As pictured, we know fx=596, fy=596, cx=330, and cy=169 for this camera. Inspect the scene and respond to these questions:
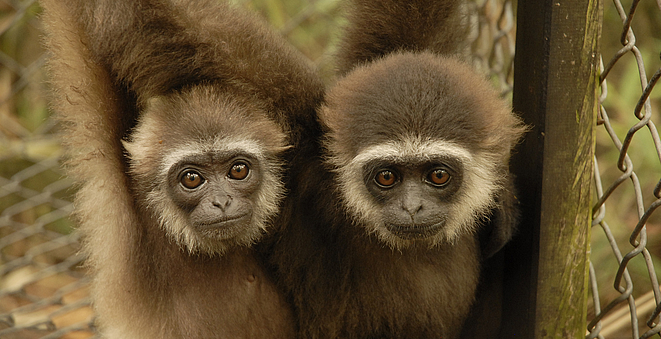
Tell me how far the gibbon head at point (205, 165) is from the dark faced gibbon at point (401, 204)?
254mm

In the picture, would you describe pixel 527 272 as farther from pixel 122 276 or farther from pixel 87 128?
pixel 87 128

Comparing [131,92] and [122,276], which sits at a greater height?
[131,92]

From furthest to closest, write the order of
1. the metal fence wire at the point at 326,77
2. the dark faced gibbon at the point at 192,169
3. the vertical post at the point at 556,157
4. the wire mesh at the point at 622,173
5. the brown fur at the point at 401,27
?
1. the wire mesh at the point at 622,173
2. the metal fence wire at the point at 326,77
3. the brown fur at the point at 401,27
4. the dark faced gibbon at the point at 192,169
5. the vertical post at the point at 556,157

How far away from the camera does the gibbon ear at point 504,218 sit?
2.84 m

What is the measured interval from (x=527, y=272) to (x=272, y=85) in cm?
146

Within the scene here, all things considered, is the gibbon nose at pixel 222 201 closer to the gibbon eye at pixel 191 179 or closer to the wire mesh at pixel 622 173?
the gibbon eye at pixel 191 179

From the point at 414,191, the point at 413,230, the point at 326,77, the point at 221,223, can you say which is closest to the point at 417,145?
the point at 414,191

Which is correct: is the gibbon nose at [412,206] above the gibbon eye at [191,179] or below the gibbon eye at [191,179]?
above

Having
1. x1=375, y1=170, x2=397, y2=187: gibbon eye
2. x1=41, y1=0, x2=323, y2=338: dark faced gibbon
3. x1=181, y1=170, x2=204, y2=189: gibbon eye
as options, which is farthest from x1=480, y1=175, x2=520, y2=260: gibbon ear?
x1=181, y1=170, x2=204, y2=189: gibbon eye

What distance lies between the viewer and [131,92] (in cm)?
278

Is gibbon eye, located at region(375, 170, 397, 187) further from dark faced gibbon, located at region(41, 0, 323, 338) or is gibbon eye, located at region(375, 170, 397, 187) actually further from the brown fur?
the brown fur

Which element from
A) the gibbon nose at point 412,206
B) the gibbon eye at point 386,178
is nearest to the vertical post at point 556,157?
the gibbon nose at point 412,206

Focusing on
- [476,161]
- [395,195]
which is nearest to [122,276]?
[395,195]

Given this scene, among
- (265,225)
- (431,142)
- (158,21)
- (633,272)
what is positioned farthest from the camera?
(633,272)
